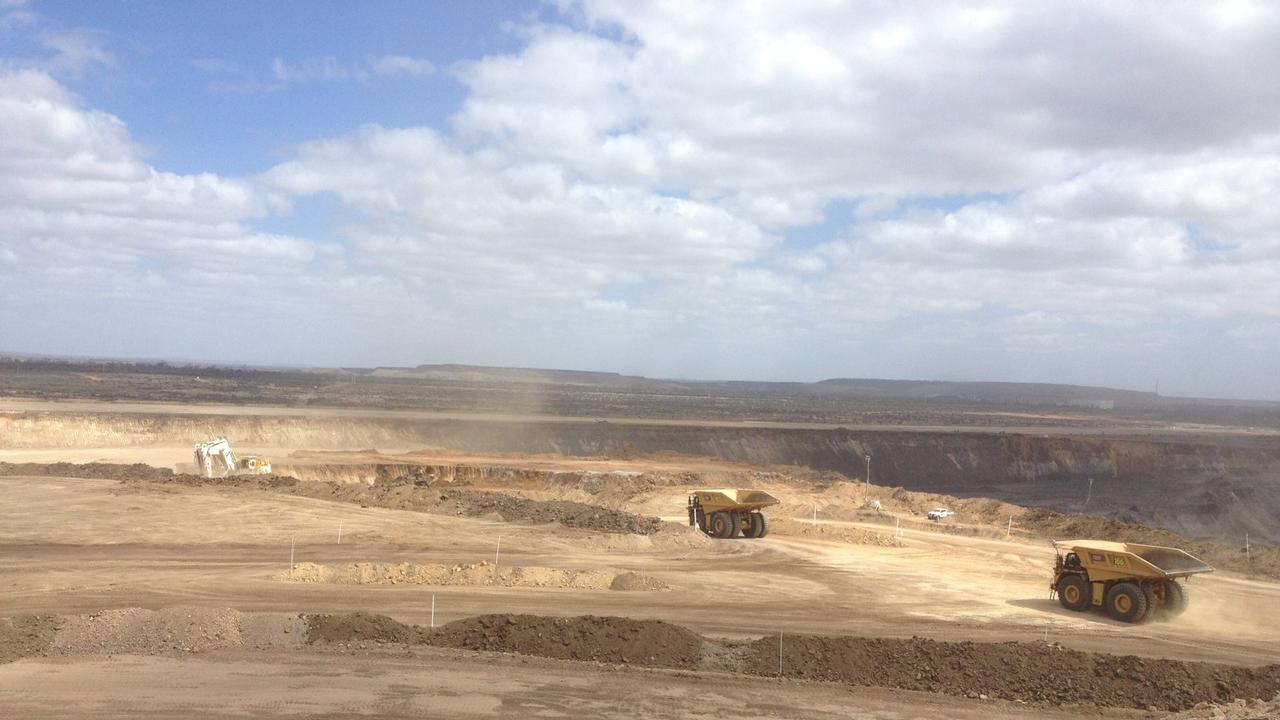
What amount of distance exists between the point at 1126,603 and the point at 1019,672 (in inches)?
319

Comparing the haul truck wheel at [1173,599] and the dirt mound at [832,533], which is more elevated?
the haul truck wheel at [1173,599]

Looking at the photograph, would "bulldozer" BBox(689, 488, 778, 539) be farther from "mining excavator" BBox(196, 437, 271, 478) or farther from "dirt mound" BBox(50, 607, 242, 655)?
"mining excavator" BBox(196, 437, 271, 478)

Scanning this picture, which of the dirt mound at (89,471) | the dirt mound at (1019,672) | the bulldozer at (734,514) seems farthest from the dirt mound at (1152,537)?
the dirt mound at (89,471)

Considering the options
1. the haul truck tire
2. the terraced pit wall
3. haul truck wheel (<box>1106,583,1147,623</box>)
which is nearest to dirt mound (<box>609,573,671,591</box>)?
the haul truck tire

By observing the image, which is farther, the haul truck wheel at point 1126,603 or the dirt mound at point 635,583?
the dirt mound at point 635,583

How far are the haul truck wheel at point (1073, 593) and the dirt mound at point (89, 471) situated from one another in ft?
118

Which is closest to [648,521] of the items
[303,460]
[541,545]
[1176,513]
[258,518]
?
[541,545]

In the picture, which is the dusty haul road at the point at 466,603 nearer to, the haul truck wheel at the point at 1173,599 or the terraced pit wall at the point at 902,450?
the haul truck wheel at the point at 1173,599

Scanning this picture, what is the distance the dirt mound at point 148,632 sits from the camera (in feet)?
49.2

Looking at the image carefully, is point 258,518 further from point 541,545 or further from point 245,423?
point 245,423

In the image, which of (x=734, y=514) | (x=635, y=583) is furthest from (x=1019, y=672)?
(x=734, y=514)

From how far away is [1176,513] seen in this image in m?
54.0

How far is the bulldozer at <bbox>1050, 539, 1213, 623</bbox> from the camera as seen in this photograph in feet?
67.3

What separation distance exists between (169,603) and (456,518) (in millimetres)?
15163
